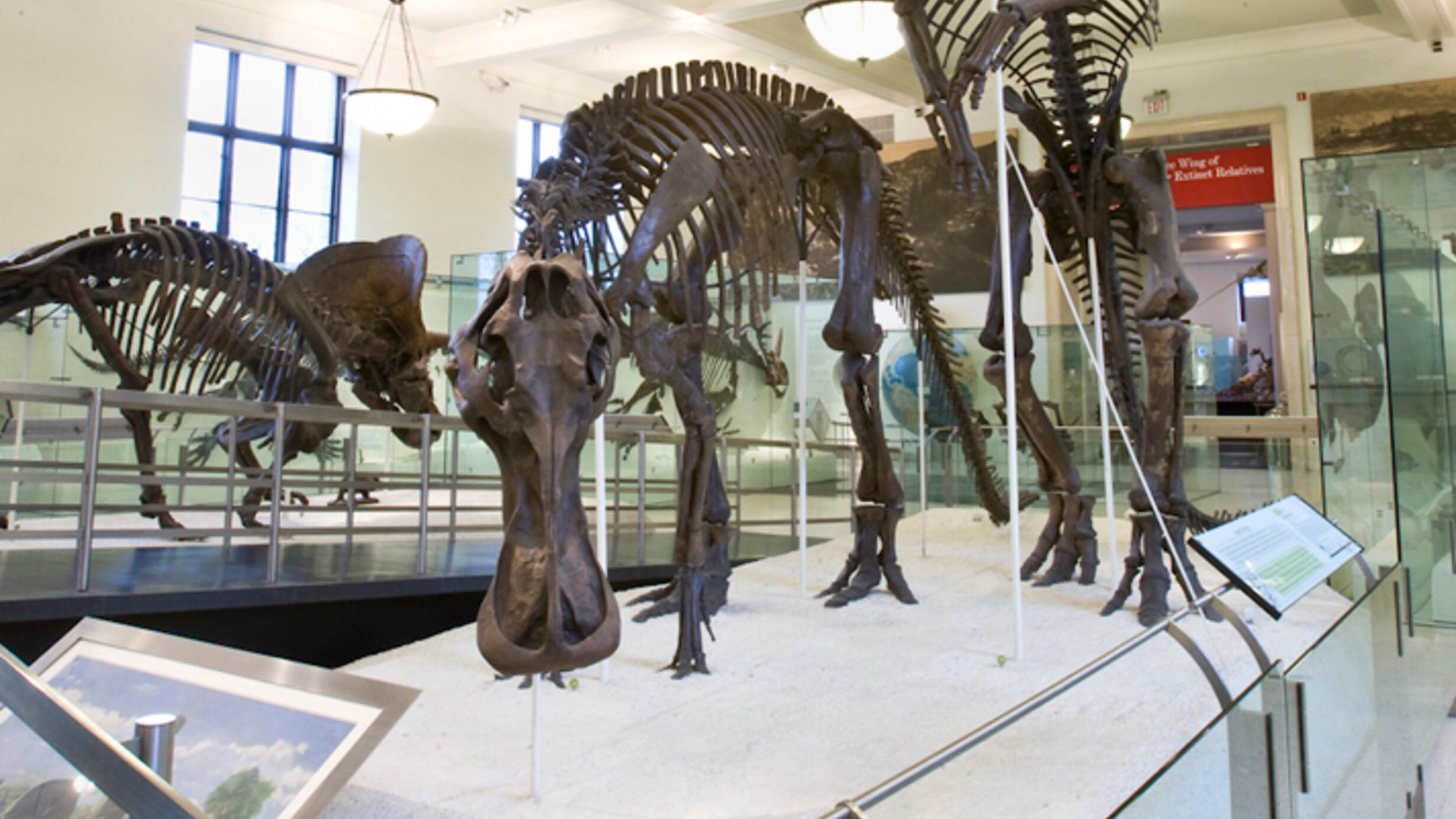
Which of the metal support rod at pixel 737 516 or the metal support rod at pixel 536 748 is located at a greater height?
the metal support rod at pixel 737 516

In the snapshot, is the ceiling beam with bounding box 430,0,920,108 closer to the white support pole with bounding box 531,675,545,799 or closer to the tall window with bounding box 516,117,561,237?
the tall window with bounding box 516,117,561,237

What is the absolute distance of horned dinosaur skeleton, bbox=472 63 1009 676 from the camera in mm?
3367

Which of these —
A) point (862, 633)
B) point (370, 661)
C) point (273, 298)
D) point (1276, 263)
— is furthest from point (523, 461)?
point (1276, 263)

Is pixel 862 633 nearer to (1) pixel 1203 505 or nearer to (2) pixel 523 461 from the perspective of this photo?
(2) pixel 523 461

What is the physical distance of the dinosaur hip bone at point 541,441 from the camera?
5.76ft

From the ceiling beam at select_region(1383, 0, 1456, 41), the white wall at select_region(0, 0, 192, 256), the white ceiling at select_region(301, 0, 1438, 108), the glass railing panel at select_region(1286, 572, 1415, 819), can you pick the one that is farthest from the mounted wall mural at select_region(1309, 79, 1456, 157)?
the white wall at select_region(0, 0, 192, 256)


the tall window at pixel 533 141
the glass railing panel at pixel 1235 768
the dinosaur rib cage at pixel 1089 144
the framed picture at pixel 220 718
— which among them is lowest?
the framed picture at pixel 220 718

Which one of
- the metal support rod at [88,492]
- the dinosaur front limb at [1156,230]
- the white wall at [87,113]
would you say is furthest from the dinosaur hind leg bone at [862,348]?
the white wall at [87,113]

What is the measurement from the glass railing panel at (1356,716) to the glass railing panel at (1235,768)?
0.08 m

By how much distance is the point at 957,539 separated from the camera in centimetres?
693

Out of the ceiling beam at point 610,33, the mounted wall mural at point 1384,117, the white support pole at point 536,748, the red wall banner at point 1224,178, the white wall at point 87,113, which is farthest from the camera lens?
the red wall banner at point 1224,178

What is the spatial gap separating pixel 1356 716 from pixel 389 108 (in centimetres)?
1088

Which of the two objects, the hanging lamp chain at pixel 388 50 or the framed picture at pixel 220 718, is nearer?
the framed picture at pixel 220 718

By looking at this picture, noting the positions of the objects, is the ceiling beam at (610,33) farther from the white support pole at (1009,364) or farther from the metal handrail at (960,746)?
the metal handrail at (960,746)
